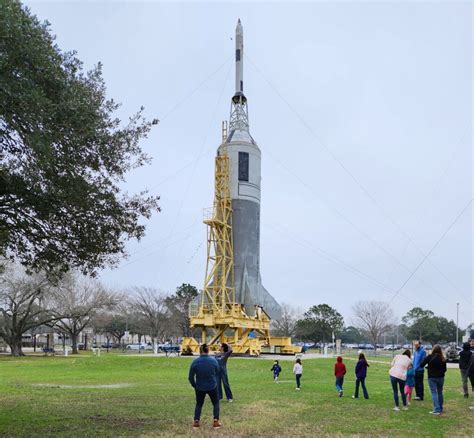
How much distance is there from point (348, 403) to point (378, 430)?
3.48m

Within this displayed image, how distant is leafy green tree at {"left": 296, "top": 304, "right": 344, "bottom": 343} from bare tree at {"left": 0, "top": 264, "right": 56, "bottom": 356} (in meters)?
35.0

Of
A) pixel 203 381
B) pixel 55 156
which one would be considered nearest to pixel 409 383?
pixel 203 381

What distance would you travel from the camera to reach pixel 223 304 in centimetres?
3603

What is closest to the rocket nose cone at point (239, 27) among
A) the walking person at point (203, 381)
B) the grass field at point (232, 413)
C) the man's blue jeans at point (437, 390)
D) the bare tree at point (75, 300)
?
the bare tree at point (75, 300)

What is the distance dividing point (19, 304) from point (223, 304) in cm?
2238

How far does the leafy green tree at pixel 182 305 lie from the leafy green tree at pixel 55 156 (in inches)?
2367

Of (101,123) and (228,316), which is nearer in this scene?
(101,123)

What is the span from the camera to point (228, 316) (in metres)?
35.3

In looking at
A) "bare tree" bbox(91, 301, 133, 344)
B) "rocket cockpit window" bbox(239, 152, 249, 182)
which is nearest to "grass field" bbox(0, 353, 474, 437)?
"rocket cockpit window" bbox(239, 152, 249, 182)

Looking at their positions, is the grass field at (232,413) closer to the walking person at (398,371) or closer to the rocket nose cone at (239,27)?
the walking person at (398,371)

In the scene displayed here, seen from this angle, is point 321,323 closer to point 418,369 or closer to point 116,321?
point 116,321

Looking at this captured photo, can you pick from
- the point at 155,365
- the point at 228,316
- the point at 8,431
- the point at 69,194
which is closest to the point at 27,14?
the point at 69,194

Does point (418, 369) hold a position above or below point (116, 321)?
above

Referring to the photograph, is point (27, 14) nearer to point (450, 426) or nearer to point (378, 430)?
point (378, 430)
